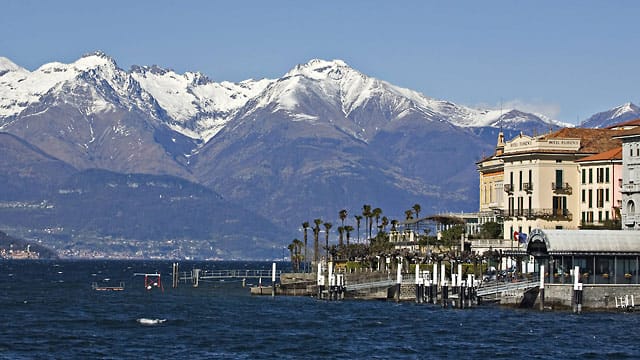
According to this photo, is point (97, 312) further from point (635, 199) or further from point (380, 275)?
point (635, 199)

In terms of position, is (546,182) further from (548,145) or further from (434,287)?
(434,287)

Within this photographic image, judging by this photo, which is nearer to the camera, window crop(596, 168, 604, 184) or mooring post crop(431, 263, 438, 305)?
mooring post crop(431, 263, 438, 305)

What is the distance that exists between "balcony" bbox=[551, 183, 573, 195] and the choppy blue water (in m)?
21.8

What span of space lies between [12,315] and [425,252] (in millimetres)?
53040

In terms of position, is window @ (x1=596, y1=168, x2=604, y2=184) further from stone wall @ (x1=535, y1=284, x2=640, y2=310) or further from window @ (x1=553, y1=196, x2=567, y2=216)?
stone wall @ (x1=535, y1=284, x2=640, y2=310)

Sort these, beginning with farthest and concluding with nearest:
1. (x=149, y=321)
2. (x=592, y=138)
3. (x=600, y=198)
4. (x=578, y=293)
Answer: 1. (x=592, y=138)
2. (x=600, y=198)
3. (x=149, y=321)
4. (x=578, y=293)

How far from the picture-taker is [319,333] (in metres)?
126

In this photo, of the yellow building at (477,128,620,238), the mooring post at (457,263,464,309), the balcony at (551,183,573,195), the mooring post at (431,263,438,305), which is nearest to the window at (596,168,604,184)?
the yellow building at (477,128,620,238)

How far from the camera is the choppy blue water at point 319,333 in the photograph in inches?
4274

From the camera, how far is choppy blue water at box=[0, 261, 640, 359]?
109 meters

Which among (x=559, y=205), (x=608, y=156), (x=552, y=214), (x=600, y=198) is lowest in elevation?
(x=552, y=214)

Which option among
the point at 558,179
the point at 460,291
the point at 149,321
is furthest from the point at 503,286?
the point at 149,321

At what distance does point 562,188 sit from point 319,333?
50556mm

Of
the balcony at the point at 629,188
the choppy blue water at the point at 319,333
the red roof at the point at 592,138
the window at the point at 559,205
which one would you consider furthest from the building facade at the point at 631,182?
the red roof at the point at 592,138
